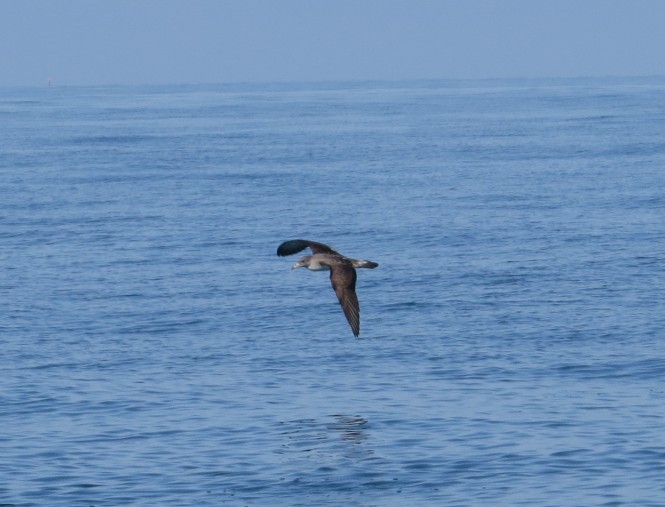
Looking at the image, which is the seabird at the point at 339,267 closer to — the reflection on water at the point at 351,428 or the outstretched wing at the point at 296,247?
the outstretched wing at the point at 296,247

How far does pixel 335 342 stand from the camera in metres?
35.5

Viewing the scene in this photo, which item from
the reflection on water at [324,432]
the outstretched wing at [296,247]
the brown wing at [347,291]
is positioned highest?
the outstretched wing at [296,247]

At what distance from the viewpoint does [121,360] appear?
3353 cm

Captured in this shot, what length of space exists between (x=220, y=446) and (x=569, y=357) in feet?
33.2

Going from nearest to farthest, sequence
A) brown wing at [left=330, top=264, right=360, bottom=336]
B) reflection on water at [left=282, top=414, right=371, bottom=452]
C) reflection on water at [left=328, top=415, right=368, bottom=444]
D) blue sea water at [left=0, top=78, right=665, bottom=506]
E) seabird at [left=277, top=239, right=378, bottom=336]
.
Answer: brown wing at [left=330, top=264, right=360, bottom=336]
seabird at [left=277, top=239, right=378, bottom=336]
blue sea water at [left=0, top=78, right=665, bottom=506]
reflection on water at [left=282, top=414, right=371, bottom=452]
reflection on water at [left=328, top=415, right=368, bottom=444]

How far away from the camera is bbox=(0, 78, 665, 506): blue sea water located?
24.8m

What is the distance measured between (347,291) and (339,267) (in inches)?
47.5

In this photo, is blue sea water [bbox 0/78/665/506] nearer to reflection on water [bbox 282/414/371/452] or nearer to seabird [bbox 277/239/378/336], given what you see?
reflection on water [bbox 282/414/371/452]

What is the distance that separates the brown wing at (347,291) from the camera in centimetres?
2436

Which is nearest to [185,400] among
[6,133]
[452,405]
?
[452,405]

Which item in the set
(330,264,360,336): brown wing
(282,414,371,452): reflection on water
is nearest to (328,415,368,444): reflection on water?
(282,414,371,452): reflection on water

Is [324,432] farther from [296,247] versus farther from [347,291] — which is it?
[296,247]

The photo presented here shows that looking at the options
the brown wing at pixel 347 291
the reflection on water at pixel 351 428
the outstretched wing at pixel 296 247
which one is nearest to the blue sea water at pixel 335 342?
the reflection on water at pixel 351 428

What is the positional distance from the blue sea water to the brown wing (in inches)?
109
